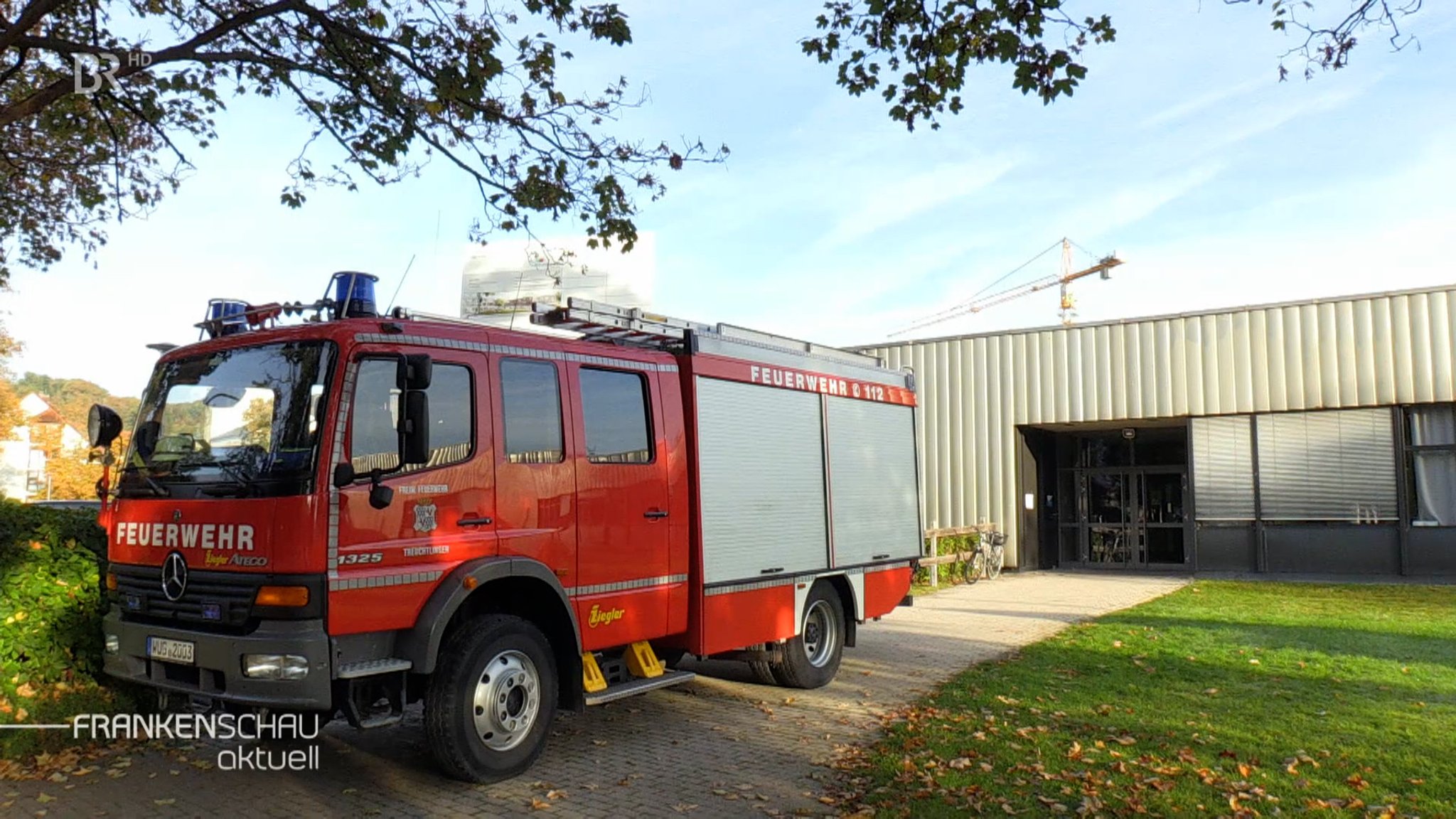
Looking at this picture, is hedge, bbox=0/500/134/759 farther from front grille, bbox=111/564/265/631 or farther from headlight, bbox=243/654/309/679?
headlight, bbox=243/654/309/679

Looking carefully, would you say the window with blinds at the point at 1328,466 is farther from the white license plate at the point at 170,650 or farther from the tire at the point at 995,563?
the white license plate at the point at 170,650

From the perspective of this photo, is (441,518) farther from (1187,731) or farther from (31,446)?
(31,446)

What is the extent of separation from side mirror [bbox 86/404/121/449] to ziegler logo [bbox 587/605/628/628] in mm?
3233

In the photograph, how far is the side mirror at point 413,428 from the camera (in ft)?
17.2

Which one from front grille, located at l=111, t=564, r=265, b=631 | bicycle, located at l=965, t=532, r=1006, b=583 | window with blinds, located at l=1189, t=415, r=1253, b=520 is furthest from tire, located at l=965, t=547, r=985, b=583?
front grille, located at l=111, t=564, r=265, b=631

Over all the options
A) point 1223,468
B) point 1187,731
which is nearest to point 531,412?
point 1187,731

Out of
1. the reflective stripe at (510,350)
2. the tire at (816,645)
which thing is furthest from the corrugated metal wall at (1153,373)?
the reflective stripe at (510,350)

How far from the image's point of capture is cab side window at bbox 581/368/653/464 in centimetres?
663

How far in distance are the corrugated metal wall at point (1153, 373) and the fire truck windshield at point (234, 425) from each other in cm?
1309

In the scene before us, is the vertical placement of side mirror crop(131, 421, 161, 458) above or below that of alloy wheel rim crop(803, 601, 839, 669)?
above

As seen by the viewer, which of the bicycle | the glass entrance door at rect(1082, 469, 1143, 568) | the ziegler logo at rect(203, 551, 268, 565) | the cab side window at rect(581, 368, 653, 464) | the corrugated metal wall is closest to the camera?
the ziegler logo at rect(203, 551, 268, 565)

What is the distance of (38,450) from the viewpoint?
137 ft

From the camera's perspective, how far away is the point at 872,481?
31.2 feet

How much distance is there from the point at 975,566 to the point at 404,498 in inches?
635
